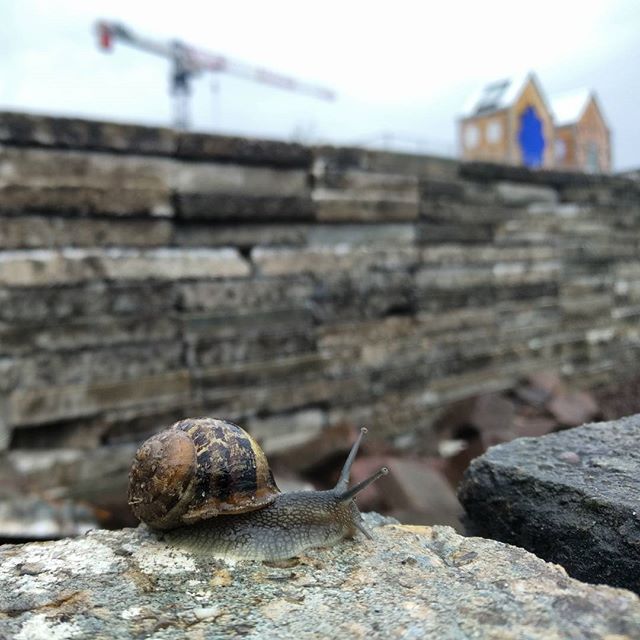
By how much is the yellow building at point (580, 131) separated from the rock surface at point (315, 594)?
16912 millimetres

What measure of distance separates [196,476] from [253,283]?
2575 millimetres

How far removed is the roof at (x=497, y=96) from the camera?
12.6 meters

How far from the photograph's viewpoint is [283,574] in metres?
1.28

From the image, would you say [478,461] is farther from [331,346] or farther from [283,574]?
[331,346]

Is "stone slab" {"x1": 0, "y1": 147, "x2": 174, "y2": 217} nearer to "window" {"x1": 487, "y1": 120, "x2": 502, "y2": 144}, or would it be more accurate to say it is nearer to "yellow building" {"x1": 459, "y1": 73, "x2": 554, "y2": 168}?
"yellow building" {"x1": 459, "y1": 73, "x2": 554, "y2": 168}

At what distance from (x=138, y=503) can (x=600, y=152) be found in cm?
1878

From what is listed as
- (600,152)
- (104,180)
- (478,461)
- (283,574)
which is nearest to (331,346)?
(104,180)

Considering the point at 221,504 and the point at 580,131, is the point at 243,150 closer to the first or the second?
the point at 221,504

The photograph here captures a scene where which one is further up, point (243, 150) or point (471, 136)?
point (471, 136)

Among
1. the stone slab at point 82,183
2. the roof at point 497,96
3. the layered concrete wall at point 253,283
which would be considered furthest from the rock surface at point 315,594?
the roof at point 497,96

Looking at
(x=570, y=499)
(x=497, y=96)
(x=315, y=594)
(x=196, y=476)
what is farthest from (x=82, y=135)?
(x=497, y=96)

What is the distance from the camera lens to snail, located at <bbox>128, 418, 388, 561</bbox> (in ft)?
4.69

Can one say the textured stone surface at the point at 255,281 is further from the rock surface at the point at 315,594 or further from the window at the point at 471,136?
the window at the point at 471,136

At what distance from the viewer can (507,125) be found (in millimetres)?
14227
